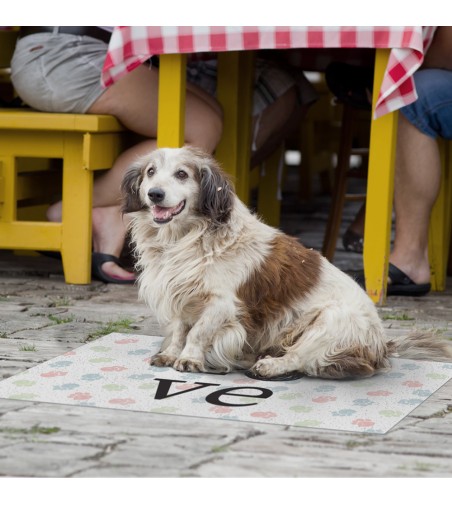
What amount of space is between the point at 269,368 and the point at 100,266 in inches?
73.0

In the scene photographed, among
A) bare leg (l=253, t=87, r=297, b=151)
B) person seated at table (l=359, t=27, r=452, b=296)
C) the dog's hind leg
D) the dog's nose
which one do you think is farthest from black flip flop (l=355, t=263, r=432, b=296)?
the dog's nose

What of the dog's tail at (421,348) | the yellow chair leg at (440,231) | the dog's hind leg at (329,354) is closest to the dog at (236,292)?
the dog's hind leg at (329,354)

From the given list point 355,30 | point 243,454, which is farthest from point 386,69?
point 243,454

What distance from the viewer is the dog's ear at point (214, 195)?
10.5 feet

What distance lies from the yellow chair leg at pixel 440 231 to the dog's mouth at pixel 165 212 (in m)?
2.01

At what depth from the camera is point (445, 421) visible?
273 centimetres

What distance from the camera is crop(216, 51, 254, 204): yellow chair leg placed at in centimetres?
507

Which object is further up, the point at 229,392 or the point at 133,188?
the point at 133,188

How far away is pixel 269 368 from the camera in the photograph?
313 centimetres

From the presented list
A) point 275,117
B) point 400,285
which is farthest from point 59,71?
point 400,285

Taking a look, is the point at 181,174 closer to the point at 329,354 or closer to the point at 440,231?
the point at 329,354

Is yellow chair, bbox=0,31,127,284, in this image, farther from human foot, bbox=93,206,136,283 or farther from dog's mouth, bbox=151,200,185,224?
dog's mouth, bbox=151,200,185,224

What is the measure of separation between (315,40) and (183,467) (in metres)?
2.24

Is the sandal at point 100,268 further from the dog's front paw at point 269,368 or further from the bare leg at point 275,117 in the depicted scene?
the dog's front paw at point 269,368
